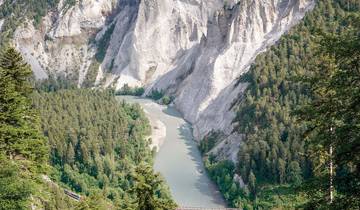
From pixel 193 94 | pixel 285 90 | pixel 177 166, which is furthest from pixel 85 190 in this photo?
pixel 193 94

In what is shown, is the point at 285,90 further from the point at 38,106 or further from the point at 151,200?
the point at 151,200

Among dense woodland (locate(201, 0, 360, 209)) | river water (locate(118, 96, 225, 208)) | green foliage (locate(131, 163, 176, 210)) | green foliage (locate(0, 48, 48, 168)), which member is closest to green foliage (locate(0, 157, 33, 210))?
green foliage (locate(0, 48, 48, 168))

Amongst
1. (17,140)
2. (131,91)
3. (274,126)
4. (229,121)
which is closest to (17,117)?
(17,140)

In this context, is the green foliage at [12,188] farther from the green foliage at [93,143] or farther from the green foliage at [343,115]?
the green foliage at [93,143]

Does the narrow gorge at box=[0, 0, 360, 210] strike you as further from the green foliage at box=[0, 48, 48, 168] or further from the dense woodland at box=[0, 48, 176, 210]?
the green foliage at box=[0, 48, 48, 168]

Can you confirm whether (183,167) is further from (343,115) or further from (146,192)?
(343,115)

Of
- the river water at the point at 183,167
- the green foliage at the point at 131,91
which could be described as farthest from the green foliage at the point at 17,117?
the green foliage at the point at 131,91
